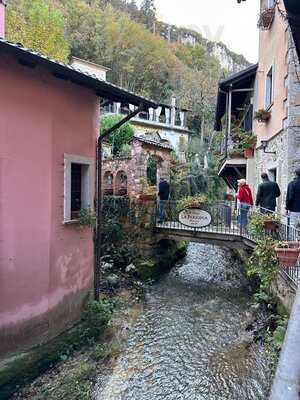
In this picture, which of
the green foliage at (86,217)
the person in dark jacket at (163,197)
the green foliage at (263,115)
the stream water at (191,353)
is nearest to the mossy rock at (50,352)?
the stream water at (191,353)

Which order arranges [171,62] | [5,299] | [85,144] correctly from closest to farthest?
[5,299]
[85,144]
[171,62]

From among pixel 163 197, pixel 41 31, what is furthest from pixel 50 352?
pixel 41 31

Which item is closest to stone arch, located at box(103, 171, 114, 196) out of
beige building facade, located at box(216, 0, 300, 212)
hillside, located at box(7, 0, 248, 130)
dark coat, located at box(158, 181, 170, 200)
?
dark coat, located at box(158, 181, 170, 200)

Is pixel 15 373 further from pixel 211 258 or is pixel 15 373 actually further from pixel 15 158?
pixel 211 258

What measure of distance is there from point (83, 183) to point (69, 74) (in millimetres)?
2298

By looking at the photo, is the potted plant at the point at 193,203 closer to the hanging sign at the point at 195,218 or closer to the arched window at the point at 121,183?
the hanging sign at the point at 195,218

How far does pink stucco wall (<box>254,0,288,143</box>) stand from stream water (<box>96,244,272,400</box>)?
5.02 metres

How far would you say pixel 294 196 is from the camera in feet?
20.4

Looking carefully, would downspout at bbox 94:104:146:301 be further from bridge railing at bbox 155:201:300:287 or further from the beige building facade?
bridge railing at bbox 155:201:300:287

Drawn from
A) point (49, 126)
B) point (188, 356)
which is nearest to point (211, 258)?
point (188, 356)

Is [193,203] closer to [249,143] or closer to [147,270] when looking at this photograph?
[147,270]

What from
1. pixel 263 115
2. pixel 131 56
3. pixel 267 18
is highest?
pixel 131 56

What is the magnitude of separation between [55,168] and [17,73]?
1.63m

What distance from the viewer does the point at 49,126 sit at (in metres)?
5.61
